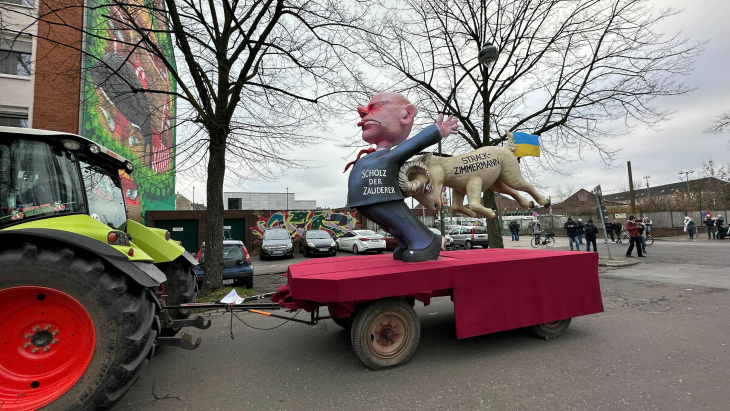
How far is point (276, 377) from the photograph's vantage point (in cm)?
350

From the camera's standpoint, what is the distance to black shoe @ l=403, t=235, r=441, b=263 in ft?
14.5

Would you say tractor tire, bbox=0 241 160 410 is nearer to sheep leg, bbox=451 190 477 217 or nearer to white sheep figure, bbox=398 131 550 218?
white sheep figure, bbox=398 131 550 218

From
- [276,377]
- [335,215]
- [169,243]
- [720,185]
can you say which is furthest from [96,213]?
[720,185]

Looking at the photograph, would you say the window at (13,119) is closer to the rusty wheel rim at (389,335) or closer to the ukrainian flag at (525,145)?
the rusty wheel rim at (389,335)

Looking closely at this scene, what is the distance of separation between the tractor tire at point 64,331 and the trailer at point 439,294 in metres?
1.51

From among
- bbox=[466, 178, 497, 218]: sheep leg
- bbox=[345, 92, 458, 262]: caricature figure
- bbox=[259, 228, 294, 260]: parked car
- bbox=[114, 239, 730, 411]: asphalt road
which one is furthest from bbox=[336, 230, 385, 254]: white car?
bbox=[345, 92, 458, 262]: caricature figure

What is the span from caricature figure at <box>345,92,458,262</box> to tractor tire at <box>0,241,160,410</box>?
2725mm

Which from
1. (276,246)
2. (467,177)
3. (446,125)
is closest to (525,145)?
(467,177)

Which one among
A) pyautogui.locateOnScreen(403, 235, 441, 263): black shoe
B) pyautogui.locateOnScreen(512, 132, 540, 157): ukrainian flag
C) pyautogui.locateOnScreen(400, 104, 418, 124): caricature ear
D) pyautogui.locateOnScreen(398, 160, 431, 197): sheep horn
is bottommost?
pyautogui.locateOnScreen(403, 235, 441, 263): black shoe

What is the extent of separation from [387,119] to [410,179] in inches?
36.5

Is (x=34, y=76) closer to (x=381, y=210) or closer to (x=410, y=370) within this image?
(x=381, y=210)

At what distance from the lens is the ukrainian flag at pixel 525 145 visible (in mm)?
5809

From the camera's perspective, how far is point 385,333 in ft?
12.2

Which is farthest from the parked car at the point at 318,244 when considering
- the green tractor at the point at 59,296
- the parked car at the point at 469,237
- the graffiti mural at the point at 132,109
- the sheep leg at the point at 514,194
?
the green tractor at the point at 59,296
